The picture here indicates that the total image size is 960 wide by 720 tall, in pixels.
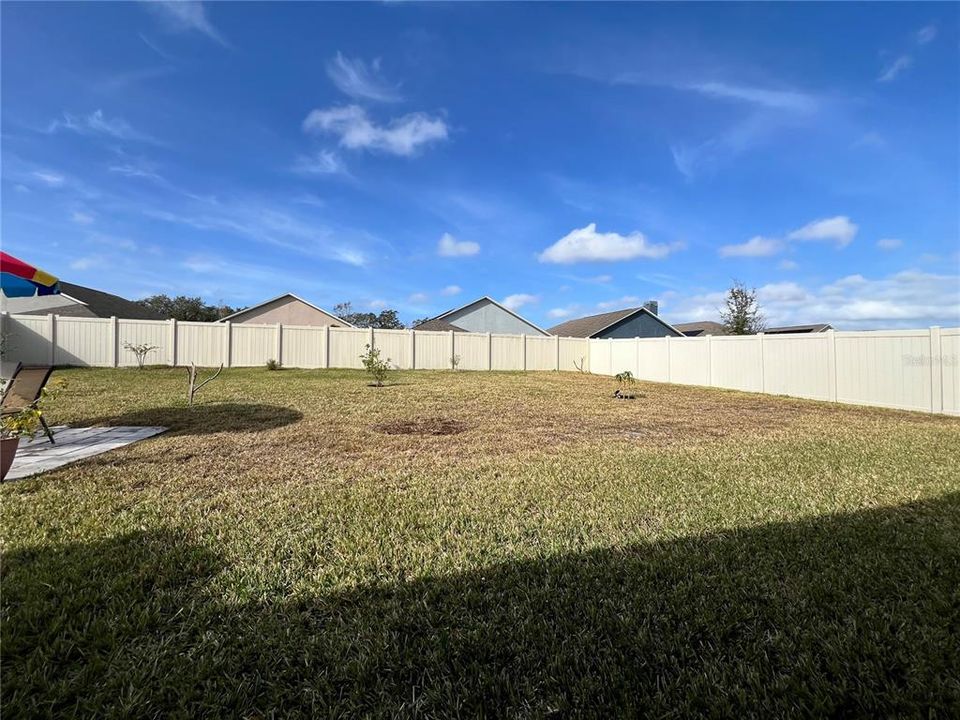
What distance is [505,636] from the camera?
66.5 inches

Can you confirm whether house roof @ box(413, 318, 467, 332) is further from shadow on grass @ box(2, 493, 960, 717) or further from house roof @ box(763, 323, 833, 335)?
shadow on grass @ box(2, 493, 960, 717)

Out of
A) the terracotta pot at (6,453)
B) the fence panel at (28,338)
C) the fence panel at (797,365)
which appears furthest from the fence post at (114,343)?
the fence panel at (797,365)

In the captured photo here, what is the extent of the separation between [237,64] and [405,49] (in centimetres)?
324

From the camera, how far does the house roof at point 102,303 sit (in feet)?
70.4

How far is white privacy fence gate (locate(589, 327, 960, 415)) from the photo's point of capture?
8.52 m

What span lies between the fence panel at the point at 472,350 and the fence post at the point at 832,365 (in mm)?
12225

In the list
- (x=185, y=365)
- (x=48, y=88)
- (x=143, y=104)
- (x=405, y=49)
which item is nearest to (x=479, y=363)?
(x=185, y=365)

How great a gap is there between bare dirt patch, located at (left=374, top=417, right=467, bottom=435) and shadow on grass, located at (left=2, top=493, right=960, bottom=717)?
358 cm

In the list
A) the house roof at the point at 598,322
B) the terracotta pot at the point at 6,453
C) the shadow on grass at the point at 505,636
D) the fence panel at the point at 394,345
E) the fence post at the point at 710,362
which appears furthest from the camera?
the house roof at the point at 598,322

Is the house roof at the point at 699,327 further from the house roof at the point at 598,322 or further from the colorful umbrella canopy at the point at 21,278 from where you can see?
the colorful umbrella canopy at the point at 21,278

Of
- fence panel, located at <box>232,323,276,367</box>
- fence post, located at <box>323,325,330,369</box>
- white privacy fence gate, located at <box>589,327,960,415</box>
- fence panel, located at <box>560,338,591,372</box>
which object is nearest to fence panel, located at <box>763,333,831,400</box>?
white privacy fence gate, located at <box>589,327,960,415</box>

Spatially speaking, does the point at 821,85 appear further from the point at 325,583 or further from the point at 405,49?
the point at 325,583

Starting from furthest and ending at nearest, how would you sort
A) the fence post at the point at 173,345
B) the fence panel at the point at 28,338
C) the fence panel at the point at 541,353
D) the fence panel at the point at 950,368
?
the fence panel at the point at 541,353 → the fence post at the point at 173,345 → the fence panel at the point at 28,338 → the fence panel at the point at 950,368

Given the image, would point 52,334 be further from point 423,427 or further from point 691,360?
point 691,360
